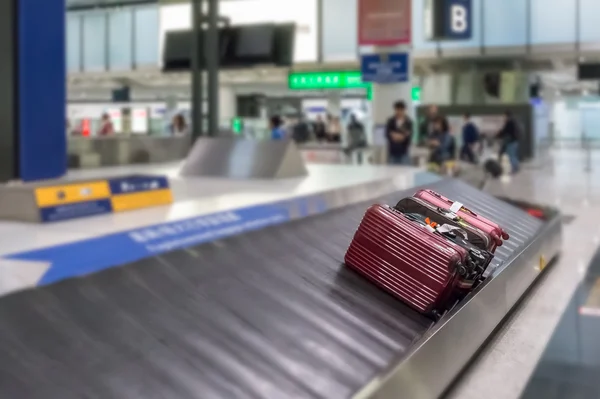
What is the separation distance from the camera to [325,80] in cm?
2483

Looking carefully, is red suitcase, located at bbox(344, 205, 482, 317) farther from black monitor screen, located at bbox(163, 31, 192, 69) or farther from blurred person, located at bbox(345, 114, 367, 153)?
blurred person, located at bbox(345, 114, 367, 153)

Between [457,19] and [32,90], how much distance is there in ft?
32.7

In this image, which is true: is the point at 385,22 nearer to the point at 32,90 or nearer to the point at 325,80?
the point at 32,90

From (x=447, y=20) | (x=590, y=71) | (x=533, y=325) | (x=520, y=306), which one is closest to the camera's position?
(x=533, y=325)

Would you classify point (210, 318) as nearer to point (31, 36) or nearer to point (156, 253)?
point (156, 253)

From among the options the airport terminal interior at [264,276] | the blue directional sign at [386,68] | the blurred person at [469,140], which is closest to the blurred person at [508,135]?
the blurred person at [469,140]

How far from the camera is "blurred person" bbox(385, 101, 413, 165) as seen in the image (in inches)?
453

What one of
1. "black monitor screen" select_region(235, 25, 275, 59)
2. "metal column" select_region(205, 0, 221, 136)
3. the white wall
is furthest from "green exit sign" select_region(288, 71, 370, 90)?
"metal column" select_region(205, 0, 221, 136)

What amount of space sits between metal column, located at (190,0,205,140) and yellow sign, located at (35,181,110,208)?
311 inches

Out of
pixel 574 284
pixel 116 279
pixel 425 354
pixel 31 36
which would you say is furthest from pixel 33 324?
pixel 31 36

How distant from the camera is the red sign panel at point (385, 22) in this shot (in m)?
14.1

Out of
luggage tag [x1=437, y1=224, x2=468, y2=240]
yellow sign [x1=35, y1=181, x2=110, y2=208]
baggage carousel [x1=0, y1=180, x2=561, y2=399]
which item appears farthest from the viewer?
yellow sign [x1=35, y1=181, x2=110, y2=208]

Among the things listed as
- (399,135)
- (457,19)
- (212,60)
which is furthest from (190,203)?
(457,19)

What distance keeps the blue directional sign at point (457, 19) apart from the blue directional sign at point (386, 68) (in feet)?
3.33
